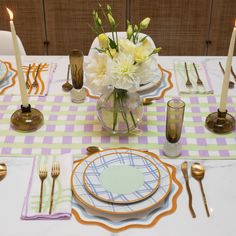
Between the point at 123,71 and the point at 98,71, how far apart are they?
82 millimetres

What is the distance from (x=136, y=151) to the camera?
4.05ft

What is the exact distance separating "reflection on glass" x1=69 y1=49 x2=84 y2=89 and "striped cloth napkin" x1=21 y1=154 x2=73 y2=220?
34cm

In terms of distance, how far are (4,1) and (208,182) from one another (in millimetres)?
2050

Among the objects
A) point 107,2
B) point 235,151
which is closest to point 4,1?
point 107,2

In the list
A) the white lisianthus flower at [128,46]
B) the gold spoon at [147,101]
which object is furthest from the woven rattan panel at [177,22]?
the white lisianthus flower at [128,46]

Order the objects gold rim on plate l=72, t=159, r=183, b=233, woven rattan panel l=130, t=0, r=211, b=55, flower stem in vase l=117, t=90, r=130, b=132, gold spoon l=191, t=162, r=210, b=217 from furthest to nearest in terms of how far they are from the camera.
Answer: woven rattan panel l=130, t=0, r=211, b=55
flower stem in vase l=117, t=90, r=130, b=132
gold spoon l=191, t=162, r=210, b=217
gold rim on plate l=72, t=159, r=183, b=233

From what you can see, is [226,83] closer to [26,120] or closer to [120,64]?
[120,64]

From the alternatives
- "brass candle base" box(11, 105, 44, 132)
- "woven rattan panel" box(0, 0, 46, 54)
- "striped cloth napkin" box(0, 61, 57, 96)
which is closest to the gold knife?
"brass candle base" box(11, 105, 44, 132)

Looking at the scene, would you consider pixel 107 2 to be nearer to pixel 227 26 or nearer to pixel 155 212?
pixel 227 26

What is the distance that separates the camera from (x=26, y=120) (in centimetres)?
137

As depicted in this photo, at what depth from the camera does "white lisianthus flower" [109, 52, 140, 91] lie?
1.19 metres

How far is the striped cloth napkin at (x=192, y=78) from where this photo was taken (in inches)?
61.6

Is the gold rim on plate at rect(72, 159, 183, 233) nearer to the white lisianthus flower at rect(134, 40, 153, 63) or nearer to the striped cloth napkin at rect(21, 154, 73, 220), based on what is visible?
the striped cloth napkin at rect(21, 154, 73, 220)

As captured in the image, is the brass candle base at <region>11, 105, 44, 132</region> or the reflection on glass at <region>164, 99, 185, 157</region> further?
the brass candle base at <region>11, 105, 44, 132</region>
